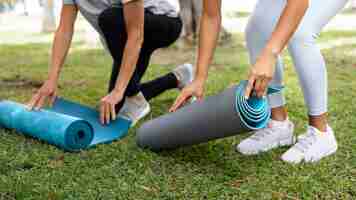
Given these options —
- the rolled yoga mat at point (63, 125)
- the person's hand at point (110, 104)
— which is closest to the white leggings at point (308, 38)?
the person's hand at point (110, 104)

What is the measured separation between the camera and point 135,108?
240cm

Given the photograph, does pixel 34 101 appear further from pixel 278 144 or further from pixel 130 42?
pixel 278 144

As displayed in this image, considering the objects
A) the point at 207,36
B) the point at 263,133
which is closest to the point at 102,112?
the point at 207,36

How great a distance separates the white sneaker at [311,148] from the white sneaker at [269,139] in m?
0.11

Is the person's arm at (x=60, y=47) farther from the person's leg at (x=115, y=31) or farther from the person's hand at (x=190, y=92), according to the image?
the person's hand at (x=190, y=92)

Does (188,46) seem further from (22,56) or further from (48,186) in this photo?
(48,186)

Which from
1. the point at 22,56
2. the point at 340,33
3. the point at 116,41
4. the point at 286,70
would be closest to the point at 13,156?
the point at 116,41

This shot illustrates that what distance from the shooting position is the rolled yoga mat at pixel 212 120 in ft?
5.11

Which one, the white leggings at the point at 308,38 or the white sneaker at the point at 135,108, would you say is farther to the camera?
the white sneaker at the point at 135,108

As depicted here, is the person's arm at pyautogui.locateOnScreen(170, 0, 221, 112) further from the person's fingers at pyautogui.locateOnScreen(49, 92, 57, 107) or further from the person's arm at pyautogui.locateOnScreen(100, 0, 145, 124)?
the person's fingers at pyautogui.locateOnScreen(49, 92, 57, 107)

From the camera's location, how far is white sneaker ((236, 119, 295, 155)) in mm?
1937

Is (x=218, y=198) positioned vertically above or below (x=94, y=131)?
above

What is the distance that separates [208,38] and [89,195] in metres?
0.67

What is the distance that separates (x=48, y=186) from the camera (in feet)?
5.27
